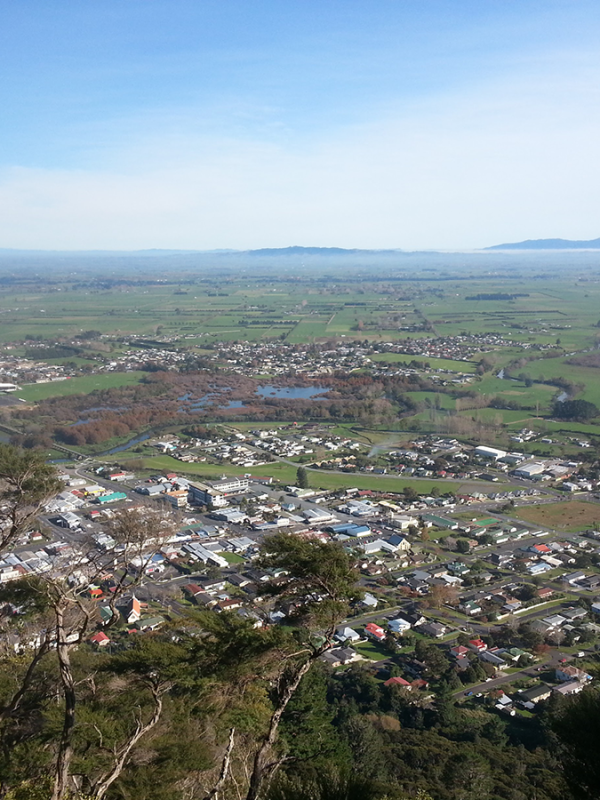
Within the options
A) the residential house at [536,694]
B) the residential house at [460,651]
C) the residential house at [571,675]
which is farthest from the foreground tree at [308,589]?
the residential house at [571,675]

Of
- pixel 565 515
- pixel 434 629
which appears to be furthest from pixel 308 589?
pixel 565 515

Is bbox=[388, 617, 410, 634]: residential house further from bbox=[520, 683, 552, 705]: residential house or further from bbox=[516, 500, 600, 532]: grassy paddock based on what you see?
bbox=[516, 500, 600, 532]: grassy paddock

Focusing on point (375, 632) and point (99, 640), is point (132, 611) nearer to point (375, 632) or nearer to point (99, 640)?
point (99, 640)

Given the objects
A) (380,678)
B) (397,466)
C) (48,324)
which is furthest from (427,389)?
(48,324)

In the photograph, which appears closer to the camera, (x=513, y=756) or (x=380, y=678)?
(x=513, y=756)

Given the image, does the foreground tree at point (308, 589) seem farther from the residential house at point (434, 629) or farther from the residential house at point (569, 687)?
the residential house at point (434, 629)

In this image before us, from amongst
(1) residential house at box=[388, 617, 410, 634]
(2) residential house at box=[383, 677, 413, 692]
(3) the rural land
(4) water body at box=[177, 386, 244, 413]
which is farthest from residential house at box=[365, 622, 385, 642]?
(4) water body at box=[177, 386, 244, 413]

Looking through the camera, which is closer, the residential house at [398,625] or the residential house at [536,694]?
the residential house at [536,694]

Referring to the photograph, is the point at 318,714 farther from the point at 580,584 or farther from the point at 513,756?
the point at 580,584
